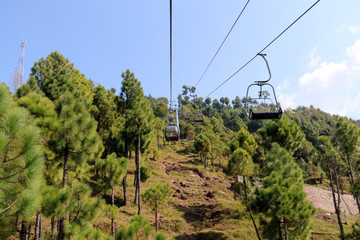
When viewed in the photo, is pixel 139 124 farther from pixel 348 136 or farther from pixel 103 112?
pixel 348 136

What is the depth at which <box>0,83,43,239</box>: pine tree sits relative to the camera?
8.07 ft

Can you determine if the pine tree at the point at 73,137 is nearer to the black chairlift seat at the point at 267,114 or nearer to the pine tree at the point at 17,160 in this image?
the pine tree at the point at 17,160

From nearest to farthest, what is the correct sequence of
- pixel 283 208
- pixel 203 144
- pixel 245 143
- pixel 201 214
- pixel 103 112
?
pixel 283 208 < pixel 245 143 < pixel 201 214 < pixel 103 112 < pixel 203 144

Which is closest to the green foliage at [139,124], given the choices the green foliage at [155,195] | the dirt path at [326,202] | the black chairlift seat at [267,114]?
the green foliage at [155,195]

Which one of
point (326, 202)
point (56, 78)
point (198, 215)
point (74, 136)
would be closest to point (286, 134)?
point (198, 215)

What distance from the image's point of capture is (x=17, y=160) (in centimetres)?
266

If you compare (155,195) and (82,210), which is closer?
(82,210)

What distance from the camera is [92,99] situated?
74.8 feet

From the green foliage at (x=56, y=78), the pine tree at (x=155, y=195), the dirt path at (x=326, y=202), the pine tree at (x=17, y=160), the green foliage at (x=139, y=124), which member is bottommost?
the dirt path at (x=326, y=202)

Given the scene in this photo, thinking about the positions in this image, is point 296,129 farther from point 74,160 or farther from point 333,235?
point 74,160

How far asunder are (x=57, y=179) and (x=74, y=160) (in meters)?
1.78

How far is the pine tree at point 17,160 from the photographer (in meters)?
2.46

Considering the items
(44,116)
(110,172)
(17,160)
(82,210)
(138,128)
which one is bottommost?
(82,210)

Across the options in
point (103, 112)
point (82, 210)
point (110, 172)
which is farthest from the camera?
point (103, 112)
